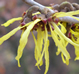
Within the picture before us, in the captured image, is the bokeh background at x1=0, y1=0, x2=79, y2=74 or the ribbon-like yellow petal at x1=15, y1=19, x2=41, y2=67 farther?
the bokeh background at x1=0, y1=0, x2=79, y2=74

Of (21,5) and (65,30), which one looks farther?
(21,5)

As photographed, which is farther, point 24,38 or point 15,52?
point 15,52

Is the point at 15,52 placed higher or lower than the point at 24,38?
lower

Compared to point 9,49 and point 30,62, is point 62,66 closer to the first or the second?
point 30,62

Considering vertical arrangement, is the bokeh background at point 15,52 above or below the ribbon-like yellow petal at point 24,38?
below

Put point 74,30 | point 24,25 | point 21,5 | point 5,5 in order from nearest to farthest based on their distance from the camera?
1. point 24,25
2. point 74,30
3. point 5,5
4. point 21,5

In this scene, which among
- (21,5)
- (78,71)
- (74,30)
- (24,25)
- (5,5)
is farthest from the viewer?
(78,71)

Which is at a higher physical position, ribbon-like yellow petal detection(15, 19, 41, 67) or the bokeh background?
ribbon-like yellow petal detection(15, 19, 41, 67)

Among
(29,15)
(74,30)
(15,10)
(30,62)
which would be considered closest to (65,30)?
(74,30)

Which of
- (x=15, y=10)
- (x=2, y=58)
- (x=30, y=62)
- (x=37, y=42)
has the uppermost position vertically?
(x=37, y=42)

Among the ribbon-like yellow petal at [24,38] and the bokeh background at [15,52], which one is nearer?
the ribbon-like yellow petal at [24,38]

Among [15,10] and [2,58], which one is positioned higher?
[15,10]
